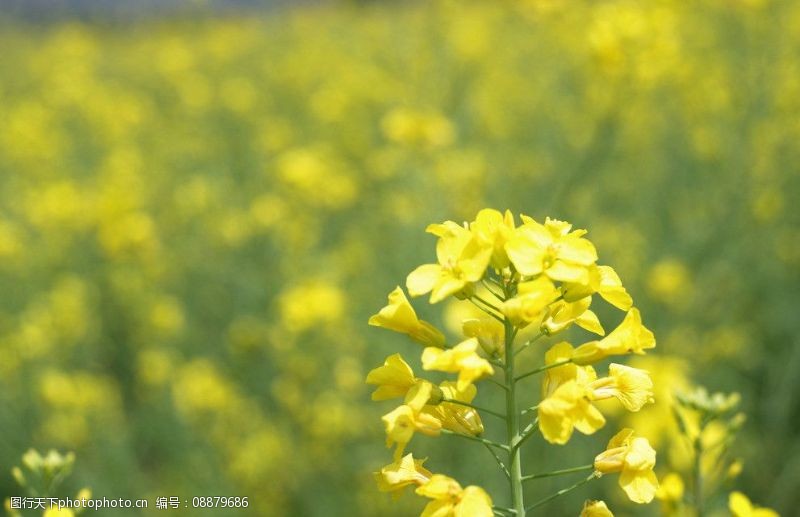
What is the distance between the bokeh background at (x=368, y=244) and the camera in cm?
396

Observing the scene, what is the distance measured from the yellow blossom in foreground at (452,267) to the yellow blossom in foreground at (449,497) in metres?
0.26

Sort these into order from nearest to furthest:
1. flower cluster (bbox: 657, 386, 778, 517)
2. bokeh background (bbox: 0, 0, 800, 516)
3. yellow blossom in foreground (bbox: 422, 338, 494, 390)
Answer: yellow blossom in foreground (bbox: 422, 338, 494, 390) → flower cluster (bbox: 657, 386, 778, 517) → bokeh background (bbox: 0, 0, 800, 516)

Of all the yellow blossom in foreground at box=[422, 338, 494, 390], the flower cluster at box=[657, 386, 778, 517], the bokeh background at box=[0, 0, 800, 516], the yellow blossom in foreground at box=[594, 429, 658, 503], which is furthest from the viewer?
the bokeh background at box=[0, 0, 800, 516]

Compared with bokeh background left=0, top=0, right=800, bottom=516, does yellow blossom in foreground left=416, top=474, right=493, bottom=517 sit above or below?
below

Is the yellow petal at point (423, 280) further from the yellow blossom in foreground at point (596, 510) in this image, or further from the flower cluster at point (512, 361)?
the yellow blossom in foreground at point (596, 510)

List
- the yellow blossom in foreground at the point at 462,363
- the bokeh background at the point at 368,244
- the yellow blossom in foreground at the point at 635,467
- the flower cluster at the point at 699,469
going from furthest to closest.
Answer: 1. the bokeh background at the point at 368,244
2. the flower cluster at the point at 699,469
3. the yellow blossom in foreground at the point at 635,467
4. the yellow blossom in foreground at the point at 462,363

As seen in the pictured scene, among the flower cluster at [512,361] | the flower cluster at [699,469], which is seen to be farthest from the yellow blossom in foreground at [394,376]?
the flower cluster at [699,469]

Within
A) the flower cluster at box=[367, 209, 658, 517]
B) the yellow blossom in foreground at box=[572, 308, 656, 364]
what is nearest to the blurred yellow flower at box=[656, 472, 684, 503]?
the flower cluster at box=[367, 209, 658, 517]

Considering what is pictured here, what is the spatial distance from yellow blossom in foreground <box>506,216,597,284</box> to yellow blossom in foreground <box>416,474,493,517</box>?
0.32 m

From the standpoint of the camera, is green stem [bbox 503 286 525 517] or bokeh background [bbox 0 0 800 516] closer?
green stem [bbox 503 286 525 517]

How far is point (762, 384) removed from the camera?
4254mm

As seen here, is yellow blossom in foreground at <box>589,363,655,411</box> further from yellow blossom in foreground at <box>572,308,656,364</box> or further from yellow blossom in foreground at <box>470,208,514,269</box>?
yellow blossom in foreground at <box>470,208,514,269</box>

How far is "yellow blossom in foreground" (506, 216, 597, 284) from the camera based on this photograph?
1.15 meters

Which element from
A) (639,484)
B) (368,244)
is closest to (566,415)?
(639,484)
